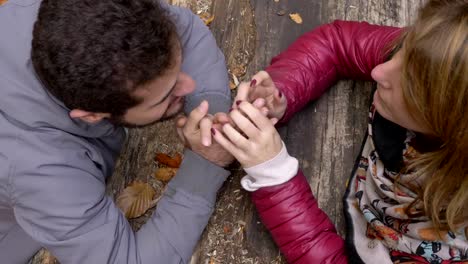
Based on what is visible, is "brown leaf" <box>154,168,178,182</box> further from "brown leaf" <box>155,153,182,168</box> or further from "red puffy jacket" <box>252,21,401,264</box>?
"red puffy jacket" <box>252,21,401,264</box>

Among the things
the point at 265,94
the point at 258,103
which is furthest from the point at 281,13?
the point at 258,103

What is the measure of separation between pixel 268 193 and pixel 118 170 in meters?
0.74

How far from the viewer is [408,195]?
171cm

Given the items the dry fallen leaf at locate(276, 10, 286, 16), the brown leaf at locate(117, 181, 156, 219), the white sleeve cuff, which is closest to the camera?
the white sleeve cuff

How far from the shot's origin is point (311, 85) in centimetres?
210

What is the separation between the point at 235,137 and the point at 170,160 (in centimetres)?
59

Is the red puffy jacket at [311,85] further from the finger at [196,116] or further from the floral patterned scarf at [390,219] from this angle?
the finger at [196,116]

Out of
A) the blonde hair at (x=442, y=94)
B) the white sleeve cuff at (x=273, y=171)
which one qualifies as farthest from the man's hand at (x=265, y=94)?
the blonde hair at (x=442, y=94)

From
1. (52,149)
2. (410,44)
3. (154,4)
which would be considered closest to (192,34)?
(154,4)

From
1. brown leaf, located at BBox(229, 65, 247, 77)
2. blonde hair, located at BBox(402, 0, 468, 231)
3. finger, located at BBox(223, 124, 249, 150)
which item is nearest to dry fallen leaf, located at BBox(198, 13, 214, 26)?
brown leaf, located at BBox(229, 65, 247, 77)

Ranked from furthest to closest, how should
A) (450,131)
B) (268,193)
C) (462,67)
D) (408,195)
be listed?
(268,193), (408,195), (450,131), (462,67)

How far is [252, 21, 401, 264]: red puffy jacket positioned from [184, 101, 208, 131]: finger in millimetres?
342

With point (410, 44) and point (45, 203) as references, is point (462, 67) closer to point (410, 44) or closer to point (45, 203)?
point (410, 44)

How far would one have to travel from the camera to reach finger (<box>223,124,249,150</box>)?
5.56 feet
